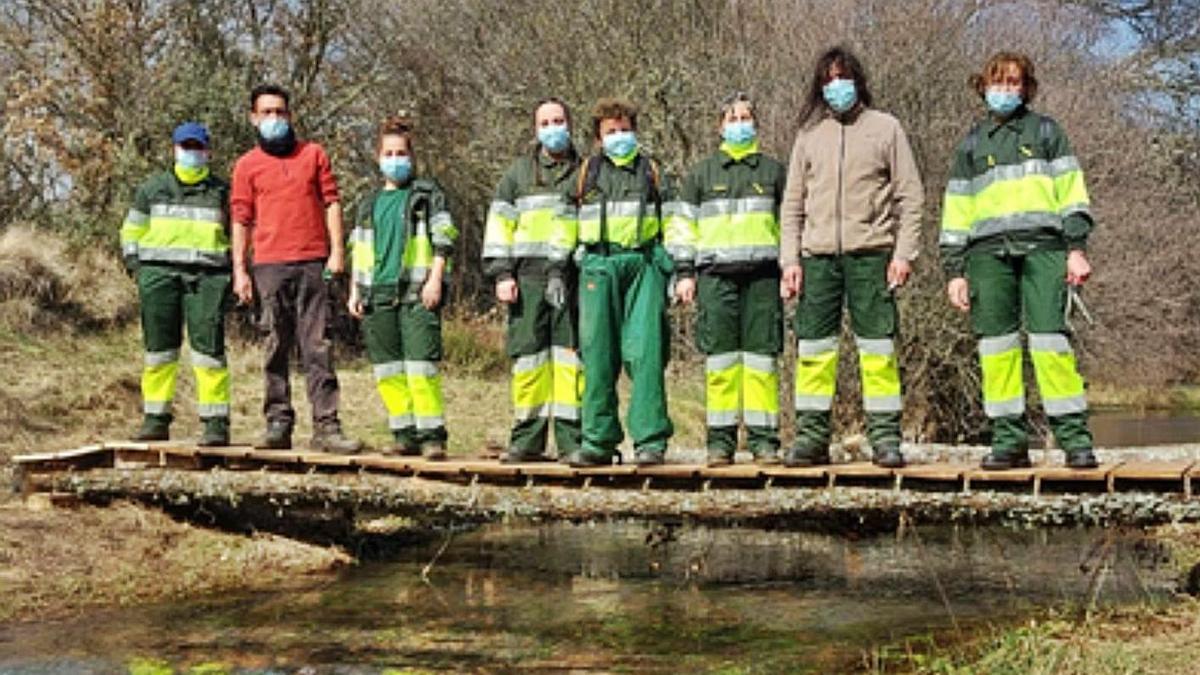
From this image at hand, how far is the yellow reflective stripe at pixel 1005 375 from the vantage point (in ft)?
22.7

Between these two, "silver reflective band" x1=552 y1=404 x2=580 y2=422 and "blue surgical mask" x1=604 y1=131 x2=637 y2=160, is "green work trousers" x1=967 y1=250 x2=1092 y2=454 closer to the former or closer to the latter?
"blue surgical mask" x1=604 y1=131 x2=637 y2=160

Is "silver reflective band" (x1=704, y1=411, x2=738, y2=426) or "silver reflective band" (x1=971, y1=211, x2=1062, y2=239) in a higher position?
"silver reflective band" (x1=971, y1=211, x2=1062, y2=239)

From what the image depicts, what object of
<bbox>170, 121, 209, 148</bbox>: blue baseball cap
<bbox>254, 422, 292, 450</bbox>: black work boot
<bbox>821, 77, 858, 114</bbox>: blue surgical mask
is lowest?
<bbox>254, 422, 292, 450</bbox>: black work boot

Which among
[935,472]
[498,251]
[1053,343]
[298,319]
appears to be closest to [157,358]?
[298,319]

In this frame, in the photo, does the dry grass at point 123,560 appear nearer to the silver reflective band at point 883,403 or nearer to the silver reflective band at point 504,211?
the silver reflective band at point 504,211

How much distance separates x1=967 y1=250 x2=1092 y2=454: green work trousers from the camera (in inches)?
265

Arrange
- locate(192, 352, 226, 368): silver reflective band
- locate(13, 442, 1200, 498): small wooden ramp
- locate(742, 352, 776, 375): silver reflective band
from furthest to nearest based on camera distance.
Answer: locate(192, 352, 226, 368): silver reflective band < locate(742, 352, 776, 375): silver reflective band < locate(13, 442, 1200, 498): small wooden ramp

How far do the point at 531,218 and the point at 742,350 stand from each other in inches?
61.0

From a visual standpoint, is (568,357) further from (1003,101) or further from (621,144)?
(1003,101)

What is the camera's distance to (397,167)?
8.52 metres

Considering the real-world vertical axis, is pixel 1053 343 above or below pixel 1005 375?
above

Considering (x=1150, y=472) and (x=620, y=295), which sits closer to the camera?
(x=1150, y=472)

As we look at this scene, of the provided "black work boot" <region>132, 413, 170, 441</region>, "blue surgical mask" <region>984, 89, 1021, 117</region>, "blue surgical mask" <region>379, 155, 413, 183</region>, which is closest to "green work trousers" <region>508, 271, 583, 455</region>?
"blue surgical mask" <region>379, 155, 413, 183</region>

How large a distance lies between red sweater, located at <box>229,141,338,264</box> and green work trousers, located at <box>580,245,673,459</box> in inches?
78.8
